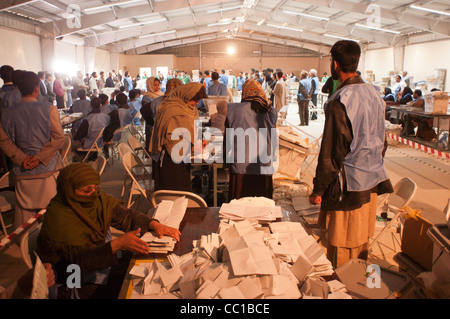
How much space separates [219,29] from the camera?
23.2 m

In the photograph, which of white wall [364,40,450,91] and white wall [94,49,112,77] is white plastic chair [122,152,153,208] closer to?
white wall [364,40,450,91]

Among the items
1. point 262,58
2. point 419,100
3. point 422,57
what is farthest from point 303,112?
point 262,58

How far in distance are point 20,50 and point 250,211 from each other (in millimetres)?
13183

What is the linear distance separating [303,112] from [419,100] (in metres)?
3.20

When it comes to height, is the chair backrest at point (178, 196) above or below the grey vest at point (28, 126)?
below

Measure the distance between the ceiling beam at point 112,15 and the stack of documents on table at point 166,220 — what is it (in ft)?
39.5

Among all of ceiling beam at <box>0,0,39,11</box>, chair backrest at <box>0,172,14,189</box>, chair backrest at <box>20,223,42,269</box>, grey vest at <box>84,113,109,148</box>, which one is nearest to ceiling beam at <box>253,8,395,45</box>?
ceiling beam at <box>0,0,39,11</box>

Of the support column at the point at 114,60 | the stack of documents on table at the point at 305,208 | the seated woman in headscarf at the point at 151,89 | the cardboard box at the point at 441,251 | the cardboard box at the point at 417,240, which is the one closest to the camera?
the cardboard box at the point at 441,251

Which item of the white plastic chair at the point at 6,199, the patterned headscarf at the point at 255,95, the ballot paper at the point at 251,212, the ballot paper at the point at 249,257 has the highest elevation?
the patterned headscarf at the point at 255,95

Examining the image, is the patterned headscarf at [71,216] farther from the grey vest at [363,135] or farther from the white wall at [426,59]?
the white wall at [426,59]

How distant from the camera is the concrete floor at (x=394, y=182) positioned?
3170 millimetres

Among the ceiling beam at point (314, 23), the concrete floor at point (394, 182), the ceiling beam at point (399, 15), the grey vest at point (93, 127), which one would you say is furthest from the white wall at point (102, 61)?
the grey vest at point (93, 127)

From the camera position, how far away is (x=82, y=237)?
192 centimetres

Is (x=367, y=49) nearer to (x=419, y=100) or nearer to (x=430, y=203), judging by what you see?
(x=419, y=100)
